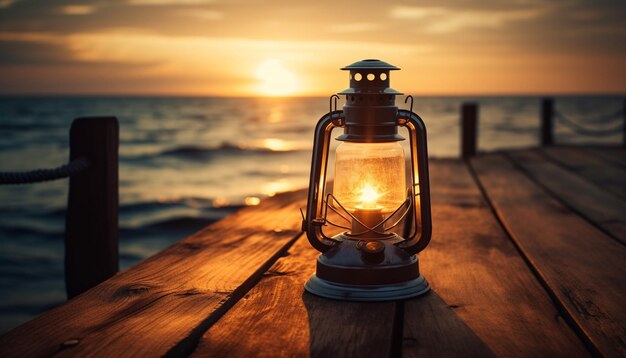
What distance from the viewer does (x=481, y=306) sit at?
57.4 inches

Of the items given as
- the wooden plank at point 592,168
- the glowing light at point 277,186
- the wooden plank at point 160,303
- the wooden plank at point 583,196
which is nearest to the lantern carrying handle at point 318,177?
the wooden plank at point 160,303

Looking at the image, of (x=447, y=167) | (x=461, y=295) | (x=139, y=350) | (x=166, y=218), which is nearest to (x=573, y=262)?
(x=461, y=295)

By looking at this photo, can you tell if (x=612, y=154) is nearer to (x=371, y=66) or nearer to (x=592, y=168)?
(x=592, y=168)

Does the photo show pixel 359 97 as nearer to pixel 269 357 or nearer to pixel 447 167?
pixel 269 357

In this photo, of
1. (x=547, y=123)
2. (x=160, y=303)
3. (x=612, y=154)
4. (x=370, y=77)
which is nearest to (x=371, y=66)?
(x=370, y=77)

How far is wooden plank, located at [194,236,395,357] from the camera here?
1186 mm

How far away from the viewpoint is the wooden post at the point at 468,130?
236 inches

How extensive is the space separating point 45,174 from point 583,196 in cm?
254

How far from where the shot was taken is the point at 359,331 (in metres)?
1.28

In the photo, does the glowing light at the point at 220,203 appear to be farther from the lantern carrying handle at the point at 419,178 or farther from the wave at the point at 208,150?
the wave at the point at 208,150

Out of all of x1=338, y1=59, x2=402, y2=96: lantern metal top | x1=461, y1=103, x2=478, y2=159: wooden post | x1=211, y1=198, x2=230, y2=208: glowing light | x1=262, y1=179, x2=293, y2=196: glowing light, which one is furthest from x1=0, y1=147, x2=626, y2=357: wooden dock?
x1=262, y1=179, x2=293, y2=196: glowing light

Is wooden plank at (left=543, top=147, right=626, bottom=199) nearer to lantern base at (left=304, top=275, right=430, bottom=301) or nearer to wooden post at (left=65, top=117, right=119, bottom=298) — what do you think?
lantern base at (left=304, top=275, right=430, bottom=301)

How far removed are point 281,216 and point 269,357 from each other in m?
1.51

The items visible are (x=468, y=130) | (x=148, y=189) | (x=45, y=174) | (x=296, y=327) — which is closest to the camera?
(x=296, y=327)
